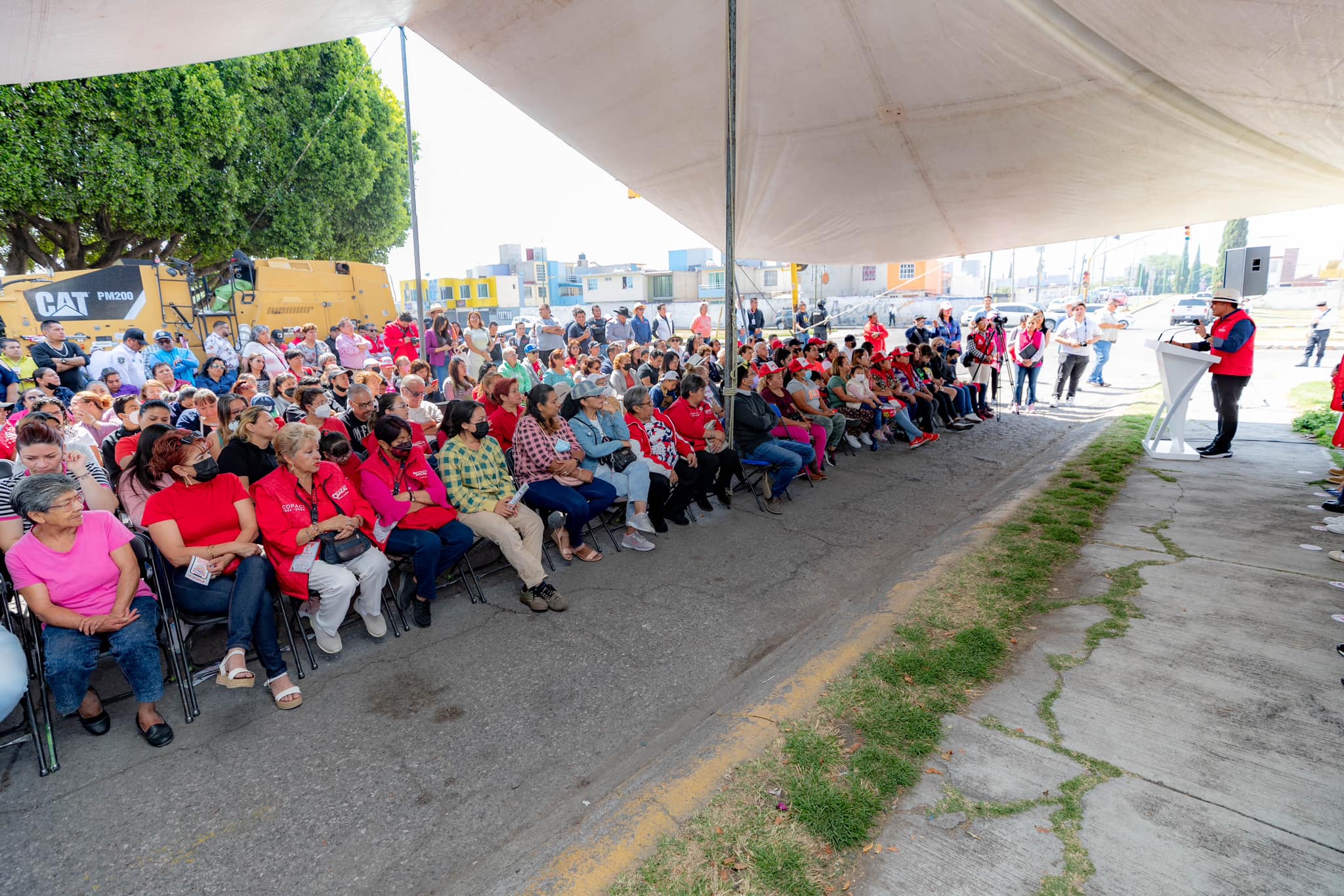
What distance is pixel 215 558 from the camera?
348 cm

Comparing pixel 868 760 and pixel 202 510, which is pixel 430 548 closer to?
pixel 202 510

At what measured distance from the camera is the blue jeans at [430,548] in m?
4.12

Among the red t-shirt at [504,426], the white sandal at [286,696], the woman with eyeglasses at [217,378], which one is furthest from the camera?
the woman with eyeglasses at [217,378]

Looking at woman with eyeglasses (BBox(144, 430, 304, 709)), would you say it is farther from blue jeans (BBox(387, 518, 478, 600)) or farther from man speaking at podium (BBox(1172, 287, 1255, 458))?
man speaking at podium (BBox(1172, 287, 1255, 458))

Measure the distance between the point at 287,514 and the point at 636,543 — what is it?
264 cm

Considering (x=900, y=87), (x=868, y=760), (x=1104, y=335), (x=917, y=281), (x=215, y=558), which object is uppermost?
(x=917, y=281)

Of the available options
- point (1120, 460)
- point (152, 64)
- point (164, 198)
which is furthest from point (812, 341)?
point (164, 198)

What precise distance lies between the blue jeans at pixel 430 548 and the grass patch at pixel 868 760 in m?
2.46

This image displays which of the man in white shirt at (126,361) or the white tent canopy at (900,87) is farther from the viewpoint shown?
the man in white shirt at (126,361)

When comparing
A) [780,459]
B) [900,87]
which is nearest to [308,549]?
[780,459]

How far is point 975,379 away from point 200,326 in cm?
1536

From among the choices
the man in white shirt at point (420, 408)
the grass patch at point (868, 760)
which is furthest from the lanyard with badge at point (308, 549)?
the grass patch at point (868, 760)

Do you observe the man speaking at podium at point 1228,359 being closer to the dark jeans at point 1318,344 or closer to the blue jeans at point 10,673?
the blue jeans at point 10,673

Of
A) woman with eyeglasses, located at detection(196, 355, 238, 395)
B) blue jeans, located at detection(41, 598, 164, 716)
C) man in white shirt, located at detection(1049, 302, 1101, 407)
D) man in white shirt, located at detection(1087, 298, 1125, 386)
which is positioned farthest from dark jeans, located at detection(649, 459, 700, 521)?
man in white shirt, located at detection(1087, 298, 1125, 386)
